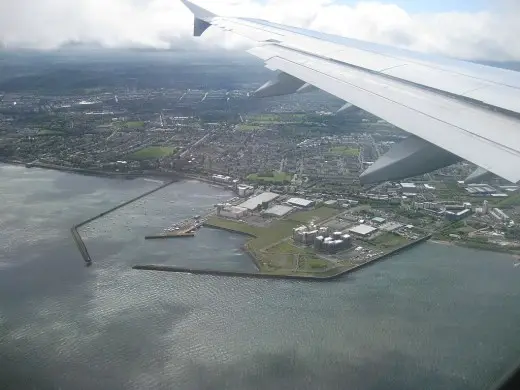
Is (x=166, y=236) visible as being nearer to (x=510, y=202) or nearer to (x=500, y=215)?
(x=500, y=215)

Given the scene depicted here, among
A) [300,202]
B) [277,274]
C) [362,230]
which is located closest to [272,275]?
[277,274]

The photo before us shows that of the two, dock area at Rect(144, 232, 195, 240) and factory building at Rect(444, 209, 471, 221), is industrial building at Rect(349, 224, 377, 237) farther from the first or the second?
dock area at Rect(144, 232, 195, 240)

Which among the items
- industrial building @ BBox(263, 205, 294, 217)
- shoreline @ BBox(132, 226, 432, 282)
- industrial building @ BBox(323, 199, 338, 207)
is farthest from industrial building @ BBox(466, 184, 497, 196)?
industrial building @ BBox(263, 205, 294, 217)

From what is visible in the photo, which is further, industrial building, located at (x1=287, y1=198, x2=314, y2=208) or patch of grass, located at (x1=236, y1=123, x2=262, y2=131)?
patch of grass, located at (x1=236, y1=123, x2=262, y2=131)

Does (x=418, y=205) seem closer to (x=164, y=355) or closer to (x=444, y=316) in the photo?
(x=444, y=316)

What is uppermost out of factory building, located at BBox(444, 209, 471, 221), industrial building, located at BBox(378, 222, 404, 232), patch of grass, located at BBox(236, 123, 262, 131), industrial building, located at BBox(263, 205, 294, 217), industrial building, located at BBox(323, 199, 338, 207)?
factory building, located at BBox(444, 209, 471, 221)

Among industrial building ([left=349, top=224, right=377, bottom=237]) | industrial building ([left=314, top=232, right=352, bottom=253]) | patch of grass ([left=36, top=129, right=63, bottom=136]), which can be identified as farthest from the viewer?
patch of grass ([left=36, top=129, right=63, bottom=136])
